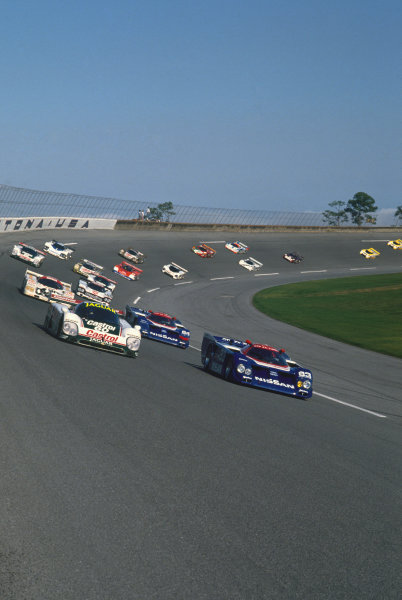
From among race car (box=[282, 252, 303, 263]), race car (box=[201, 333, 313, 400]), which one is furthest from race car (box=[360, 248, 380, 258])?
race car (box=[201, 333, 313, 400])

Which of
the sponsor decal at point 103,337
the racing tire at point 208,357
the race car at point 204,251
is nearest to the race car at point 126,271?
the race car at point 204,251

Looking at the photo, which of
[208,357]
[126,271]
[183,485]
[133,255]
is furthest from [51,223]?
[183,485]

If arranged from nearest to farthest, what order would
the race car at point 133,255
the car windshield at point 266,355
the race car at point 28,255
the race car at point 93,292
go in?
the car windshield at point 266,355 < the race car at point 93,292 < the race car at point 28,255 < the race car at point 133,255

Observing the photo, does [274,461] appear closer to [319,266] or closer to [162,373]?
[162,373]

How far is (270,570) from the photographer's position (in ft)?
17.9

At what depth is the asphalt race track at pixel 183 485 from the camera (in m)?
5.21

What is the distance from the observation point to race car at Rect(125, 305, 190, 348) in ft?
86.9

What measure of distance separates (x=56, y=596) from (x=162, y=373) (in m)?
12.0

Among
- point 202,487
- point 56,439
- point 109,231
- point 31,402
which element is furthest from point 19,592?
point 109,231

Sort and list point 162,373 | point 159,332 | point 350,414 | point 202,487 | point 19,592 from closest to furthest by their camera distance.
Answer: point 19,592, point 202,487, point 350,414, point 162,373, point 159,332

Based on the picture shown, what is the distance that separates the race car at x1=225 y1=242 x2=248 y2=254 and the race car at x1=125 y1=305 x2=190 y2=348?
181 ft

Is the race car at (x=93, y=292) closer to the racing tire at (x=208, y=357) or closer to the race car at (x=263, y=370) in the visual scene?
the racing tire at (x=208, y=357)

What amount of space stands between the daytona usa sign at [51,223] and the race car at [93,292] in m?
29.8

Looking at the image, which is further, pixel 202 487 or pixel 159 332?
pixel 159 332
